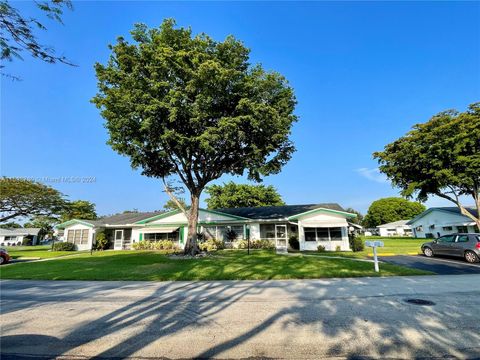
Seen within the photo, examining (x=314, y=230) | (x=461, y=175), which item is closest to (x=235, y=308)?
(x=314, y=230)

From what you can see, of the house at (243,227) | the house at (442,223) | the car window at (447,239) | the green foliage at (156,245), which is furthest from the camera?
the house at (442,223)

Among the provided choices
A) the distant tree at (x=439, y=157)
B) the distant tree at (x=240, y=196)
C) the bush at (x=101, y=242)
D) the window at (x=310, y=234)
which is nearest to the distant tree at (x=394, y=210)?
the distant tree at (x=240, y=196)

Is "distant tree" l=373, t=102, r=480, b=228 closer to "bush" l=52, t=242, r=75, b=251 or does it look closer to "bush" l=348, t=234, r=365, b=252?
"bush" l=348, t=234, r=365, b=252

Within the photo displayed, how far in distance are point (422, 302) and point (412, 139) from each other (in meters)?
26.6

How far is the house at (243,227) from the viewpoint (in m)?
24.5

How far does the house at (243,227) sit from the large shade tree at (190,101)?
8.26 m

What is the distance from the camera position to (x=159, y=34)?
58.1ft

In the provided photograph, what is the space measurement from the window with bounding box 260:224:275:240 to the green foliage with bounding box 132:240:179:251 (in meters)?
9.10

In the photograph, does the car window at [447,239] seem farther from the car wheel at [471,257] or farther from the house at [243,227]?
the house at [243,227]

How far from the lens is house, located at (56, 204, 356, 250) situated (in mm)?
24469

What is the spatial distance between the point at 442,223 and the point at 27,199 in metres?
57.5

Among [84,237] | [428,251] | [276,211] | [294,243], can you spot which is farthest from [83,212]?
[428,251]

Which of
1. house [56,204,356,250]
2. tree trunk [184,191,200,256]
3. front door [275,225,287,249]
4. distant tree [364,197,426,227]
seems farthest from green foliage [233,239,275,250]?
distant tree [364,197,426,227]

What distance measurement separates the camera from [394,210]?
73875mm
